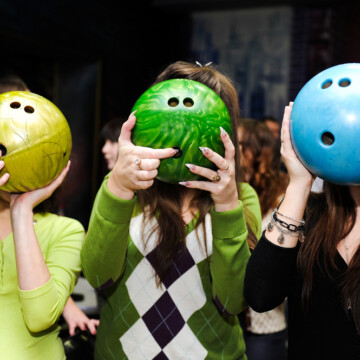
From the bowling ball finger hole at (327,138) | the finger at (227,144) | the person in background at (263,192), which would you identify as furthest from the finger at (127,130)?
the person in background at (263,192)

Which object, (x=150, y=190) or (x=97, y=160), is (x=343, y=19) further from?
(x=150, y=190)

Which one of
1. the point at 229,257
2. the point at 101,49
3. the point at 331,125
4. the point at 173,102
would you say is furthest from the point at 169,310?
the point at 101,49

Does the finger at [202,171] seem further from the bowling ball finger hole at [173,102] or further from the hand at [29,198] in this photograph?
the hand at [29,198]

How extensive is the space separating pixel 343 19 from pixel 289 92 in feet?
3.47

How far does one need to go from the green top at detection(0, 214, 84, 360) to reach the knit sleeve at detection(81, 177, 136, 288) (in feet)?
0.23

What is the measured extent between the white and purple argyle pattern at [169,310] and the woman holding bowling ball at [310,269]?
0.64 ft

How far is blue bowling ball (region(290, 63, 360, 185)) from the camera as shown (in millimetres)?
1174

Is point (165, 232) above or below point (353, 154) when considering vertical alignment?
below

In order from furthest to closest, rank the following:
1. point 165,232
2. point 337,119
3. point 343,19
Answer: point 343,19
point 165,232
point 337,119

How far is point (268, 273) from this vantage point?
4.36ft

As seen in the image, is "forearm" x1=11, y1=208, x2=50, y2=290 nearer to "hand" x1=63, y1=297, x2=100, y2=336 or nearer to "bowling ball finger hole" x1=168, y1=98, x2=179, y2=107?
"bowling ball finger hole" x1=168, y1=98, x2=179, y2=107

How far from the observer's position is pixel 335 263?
54.1 inches

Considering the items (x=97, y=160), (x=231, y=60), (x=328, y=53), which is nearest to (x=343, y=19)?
(x=328, y=53)

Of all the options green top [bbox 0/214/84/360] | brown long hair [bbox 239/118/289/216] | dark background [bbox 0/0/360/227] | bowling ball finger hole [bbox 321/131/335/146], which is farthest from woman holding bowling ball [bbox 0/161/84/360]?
dark background [bbox 0/0/360/227]
